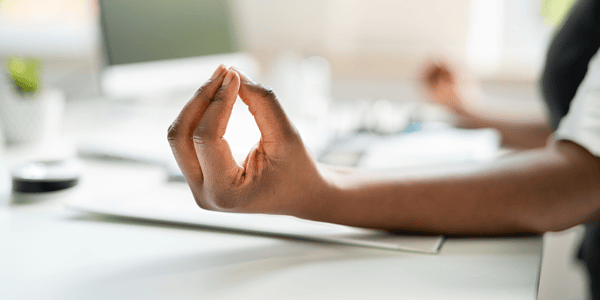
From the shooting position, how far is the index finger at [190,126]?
0.37 meters

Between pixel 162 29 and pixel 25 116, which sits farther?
pixel 162 29

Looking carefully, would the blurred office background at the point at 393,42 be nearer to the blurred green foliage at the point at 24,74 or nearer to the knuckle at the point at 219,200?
the blurred green foliage at the point at 24,74

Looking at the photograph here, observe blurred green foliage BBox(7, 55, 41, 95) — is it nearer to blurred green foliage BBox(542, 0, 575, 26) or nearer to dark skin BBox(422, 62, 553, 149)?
dark skin BBox(422, 62, 553, 149)

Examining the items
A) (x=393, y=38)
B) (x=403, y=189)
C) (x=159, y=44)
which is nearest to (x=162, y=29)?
(x=159, y=44)

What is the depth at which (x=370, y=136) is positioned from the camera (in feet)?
3.01

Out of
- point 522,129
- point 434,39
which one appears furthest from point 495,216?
point 434,39

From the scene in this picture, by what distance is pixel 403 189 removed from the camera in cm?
46

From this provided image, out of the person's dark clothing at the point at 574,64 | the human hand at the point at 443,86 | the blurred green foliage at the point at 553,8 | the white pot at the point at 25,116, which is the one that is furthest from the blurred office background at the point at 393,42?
the person's dark clothing at the point at 574,64

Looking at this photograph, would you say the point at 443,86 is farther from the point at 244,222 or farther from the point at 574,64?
the point at 244,222

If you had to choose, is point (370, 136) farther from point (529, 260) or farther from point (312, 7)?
point (312, 7)

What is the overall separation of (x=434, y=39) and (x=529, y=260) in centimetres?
134

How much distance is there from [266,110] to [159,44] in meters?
0.76

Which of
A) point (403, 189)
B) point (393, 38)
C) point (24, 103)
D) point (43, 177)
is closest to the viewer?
point (403, 189)

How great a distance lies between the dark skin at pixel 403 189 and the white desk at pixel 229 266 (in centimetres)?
3
